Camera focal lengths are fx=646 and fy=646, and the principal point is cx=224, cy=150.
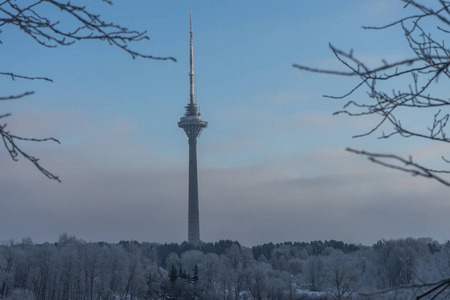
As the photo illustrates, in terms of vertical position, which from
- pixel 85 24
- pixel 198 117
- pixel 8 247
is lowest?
pixel 85 24

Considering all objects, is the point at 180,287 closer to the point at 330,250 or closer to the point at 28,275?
the point at 28,275

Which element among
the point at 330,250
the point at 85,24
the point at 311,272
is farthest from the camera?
the point at 330,250

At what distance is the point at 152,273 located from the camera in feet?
267

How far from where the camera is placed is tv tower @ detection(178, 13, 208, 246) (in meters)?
162

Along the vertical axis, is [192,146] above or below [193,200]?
above

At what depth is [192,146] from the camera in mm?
163750

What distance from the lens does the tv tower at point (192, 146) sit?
530 ft

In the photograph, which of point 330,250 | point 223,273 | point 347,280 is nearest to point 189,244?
point 330,250

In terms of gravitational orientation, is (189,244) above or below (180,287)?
above

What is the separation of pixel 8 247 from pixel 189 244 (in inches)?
3336

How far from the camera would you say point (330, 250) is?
459ft

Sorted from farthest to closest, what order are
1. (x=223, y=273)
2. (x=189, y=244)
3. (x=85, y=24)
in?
(x=189, y=244), (x=223, y=273), (x=85, y=24)

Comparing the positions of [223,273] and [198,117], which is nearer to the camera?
[223,273]

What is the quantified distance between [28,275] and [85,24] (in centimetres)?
7607
